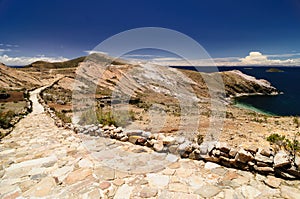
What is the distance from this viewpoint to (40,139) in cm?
652

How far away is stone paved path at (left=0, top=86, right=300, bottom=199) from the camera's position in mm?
3107

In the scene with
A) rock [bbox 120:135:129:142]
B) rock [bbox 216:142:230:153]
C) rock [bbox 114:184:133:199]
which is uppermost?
rock [bbox 216:142:230:153]

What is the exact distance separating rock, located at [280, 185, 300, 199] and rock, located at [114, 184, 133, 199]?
101 inches

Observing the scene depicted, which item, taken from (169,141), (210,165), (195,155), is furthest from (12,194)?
(210,165)

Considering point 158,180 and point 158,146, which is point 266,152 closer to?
point 158,180

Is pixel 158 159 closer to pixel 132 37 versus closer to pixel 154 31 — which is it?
pixel 132 37

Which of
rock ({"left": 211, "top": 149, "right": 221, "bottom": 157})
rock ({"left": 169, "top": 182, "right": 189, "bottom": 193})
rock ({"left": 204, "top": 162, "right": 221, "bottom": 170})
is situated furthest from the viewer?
rock ({"left": 211, "top": 149, "right": 221, "bottom": 157})

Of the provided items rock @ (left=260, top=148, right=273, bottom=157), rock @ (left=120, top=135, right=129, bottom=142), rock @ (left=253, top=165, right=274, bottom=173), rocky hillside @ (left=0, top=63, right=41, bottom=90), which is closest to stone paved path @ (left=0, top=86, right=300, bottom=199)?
rock @ (left=253, top=165, right=274, bottom=173)

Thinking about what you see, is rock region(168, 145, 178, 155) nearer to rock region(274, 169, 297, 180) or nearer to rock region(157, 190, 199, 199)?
rock region(157, 190, 199, 199)

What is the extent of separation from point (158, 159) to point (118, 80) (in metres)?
40.1

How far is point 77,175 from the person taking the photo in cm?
370

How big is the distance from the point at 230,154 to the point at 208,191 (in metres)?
1.18

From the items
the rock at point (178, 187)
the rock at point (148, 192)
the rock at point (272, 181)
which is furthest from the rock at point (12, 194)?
the rock at point (272, 181)

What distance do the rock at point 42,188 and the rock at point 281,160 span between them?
13.8 ft
